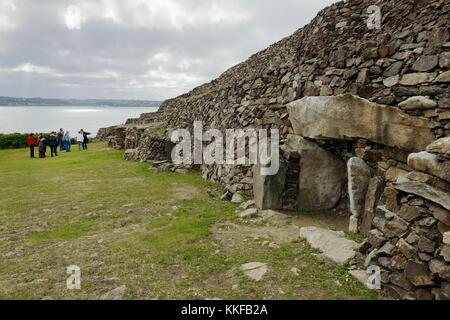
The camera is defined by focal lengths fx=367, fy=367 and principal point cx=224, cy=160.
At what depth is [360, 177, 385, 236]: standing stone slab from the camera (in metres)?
8.55

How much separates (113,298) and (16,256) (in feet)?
12.1

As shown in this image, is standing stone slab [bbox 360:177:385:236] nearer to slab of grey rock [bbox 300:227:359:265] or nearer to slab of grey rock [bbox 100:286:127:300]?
slab of grey rock [bbox 300:227:359:265]

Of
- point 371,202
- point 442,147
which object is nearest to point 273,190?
point 371,202

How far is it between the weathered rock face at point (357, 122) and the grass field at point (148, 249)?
10.1 ft

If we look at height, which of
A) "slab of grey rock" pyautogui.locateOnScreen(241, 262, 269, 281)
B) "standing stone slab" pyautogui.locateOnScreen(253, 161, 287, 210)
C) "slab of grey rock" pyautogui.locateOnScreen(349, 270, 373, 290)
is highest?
"standing stone slab" pyautogui.locateOnScreen(253, 161, 287, 210)

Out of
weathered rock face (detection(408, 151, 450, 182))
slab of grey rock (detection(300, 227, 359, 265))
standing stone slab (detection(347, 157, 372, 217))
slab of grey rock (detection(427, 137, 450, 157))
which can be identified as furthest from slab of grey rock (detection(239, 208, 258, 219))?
slab of grey rock (detection(427, 137, 450, 157))

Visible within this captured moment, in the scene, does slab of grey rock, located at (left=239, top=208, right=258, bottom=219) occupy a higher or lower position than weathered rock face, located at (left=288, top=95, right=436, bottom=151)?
lower

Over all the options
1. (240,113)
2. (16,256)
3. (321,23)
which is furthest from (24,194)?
(321,23)

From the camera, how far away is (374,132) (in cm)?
882

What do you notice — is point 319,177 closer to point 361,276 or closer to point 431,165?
point 361,276

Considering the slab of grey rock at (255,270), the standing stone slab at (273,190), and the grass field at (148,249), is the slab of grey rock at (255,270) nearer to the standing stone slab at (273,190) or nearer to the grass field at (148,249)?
the grass field at (148,249)

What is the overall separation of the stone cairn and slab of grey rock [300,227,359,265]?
47 cm

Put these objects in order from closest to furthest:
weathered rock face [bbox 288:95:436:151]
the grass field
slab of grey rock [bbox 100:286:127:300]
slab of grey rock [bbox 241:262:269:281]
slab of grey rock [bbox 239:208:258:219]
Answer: slab of grey rock [bbox 100:286:127:300] < the grass field < slab of grey rock [bbox 241:262:269:281] < weathered rock face [bbox 288:95:436:151] < slab of grey rock [bbox 239:208:258:219]

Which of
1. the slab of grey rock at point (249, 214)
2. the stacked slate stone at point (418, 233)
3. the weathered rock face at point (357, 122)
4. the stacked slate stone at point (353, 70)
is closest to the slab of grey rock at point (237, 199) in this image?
the stacked slate stone at point (353, 70)
